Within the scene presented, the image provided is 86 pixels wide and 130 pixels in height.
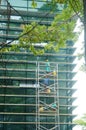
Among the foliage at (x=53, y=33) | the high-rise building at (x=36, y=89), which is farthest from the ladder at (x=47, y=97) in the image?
the foliage at (x=53, y=33)

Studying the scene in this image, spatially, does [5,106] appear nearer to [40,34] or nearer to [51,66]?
[51,66]

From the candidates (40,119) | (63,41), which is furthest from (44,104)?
(63,41)

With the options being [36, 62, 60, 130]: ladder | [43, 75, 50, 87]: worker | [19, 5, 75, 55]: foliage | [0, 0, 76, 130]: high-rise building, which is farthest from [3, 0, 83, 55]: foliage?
[43, 75, 50, 87]: worker

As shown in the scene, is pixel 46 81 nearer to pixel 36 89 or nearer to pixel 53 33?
pixel 36 89

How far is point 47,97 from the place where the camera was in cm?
2775

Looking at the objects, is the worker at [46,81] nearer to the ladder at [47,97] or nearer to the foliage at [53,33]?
the ladder at [47,97]

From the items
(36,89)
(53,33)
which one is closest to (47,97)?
(36,89)

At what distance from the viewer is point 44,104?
90.3 ft

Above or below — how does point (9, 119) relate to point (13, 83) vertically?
below

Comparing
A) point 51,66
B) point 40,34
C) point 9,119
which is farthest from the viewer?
point 51,66

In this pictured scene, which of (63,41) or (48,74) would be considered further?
(48,74)

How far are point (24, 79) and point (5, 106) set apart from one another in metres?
1.96

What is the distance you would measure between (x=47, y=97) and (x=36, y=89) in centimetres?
87

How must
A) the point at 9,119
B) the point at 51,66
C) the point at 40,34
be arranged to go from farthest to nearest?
1. the point at 51,66
2. the point at 9,119
3. the point at 40,34
